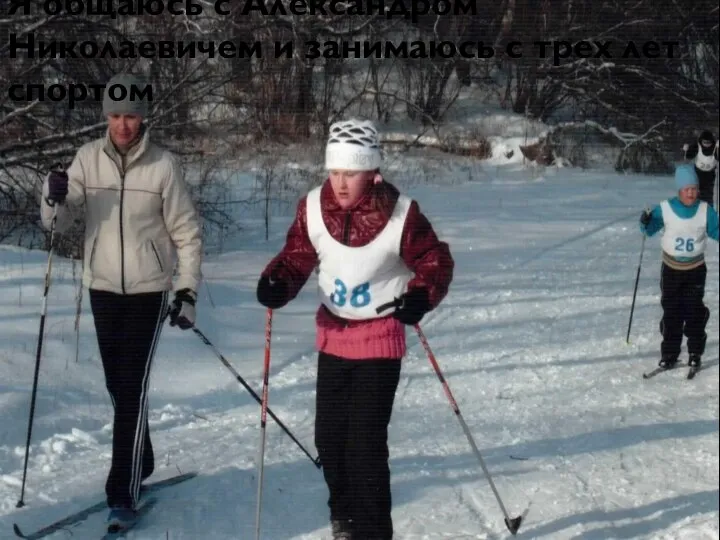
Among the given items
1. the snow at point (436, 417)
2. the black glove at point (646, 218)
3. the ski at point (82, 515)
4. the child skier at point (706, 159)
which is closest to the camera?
the ski at point (82, 515)

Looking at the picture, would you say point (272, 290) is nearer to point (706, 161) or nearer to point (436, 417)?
point (436, 417)

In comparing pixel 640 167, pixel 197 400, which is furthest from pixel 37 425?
pixel 640 167

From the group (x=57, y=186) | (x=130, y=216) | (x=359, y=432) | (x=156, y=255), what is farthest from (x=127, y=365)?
(x=359, y=432)

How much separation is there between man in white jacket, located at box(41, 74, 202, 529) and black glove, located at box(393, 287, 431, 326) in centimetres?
111

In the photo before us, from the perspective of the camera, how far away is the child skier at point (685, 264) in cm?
802

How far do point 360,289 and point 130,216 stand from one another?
1.13 metres

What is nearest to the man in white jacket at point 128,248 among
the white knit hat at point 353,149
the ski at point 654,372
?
the white knit hat at point 353,149

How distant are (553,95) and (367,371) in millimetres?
20521

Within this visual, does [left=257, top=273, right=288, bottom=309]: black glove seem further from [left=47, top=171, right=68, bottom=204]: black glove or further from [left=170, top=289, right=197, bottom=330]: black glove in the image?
[left=47, top=171, right=68, bottom=204]: black glove

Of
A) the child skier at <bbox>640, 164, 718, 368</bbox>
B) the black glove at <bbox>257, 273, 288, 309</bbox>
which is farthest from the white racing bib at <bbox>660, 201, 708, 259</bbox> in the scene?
the black glove at <bbox>257, 273, 288, 309</bbox>

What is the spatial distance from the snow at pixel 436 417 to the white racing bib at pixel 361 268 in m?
1.21

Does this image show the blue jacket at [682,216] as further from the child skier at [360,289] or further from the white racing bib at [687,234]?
the child skier at [360,289]

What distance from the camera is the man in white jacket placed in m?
4.53

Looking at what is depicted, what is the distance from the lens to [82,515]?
15.5ft
